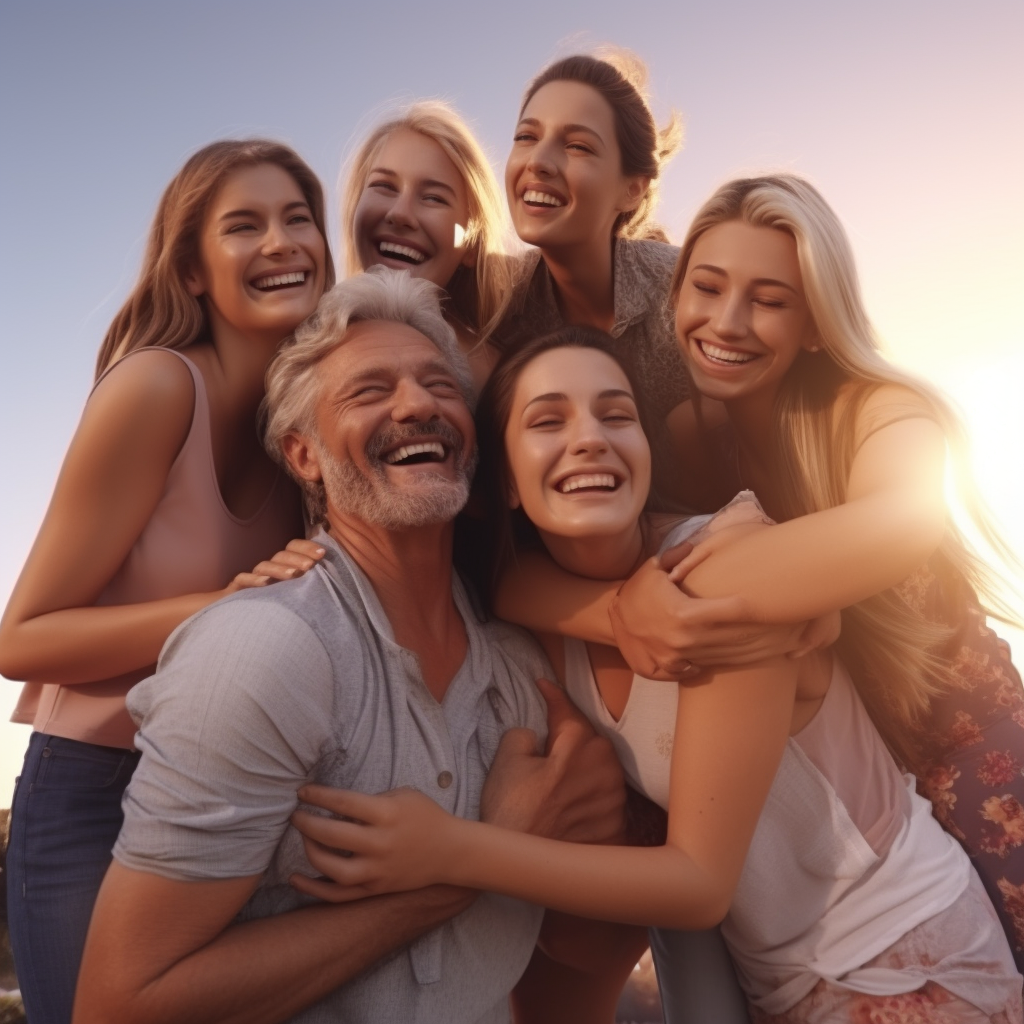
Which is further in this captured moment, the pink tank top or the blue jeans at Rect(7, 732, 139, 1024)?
the pink tank top

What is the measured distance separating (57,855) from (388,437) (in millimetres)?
1535

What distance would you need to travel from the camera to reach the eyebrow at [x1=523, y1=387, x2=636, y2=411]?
2.95 metres

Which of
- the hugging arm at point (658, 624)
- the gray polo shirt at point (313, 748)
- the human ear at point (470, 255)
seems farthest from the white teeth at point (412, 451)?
the human ear at point (470, 255)

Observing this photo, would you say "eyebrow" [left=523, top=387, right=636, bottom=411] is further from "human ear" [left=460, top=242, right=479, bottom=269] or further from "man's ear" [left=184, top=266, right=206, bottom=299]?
"human ear" [left=460, top=242, right=479, bottom=269]

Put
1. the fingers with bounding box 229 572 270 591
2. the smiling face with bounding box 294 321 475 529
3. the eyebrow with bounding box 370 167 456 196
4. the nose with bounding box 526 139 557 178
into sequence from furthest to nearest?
1. the eyebrow with bounding box 370 167 456 196
2. the nose with bounding box 526 139 557 178
3. the smiling face with bounding box 294 321 475 529
4. the fingers with bounding box 229 572 270 591

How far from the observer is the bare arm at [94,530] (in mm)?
3047

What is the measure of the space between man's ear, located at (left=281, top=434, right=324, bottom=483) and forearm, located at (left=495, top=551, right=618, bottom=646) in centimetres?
64

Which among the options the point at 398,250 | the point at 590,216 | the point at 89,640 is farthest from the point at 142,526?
the point at 590,216

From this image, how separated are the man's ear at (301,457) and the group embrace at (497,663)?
2 cm

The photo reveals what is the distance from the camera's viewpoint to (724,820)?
2.49 metres

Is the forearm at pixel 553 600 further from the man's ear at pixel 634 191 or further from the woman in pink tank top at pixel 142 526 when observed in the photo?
the man's ear at pixel 634 191

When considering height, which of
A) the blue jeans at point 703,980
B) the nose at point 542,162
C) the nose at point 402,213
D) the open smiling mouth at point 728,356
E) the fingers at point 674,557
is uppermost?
the nose at point 542,162

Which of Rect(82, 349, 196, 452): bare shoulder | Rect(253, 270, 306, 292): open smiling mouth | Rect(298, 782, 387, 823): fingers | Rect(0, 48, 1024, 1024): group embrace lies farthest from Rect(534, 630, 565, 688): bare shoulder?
Rect(253, 270, 306, 292): open smiling mouth

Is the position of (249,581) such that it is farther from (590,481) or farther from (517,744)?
(590,481)
